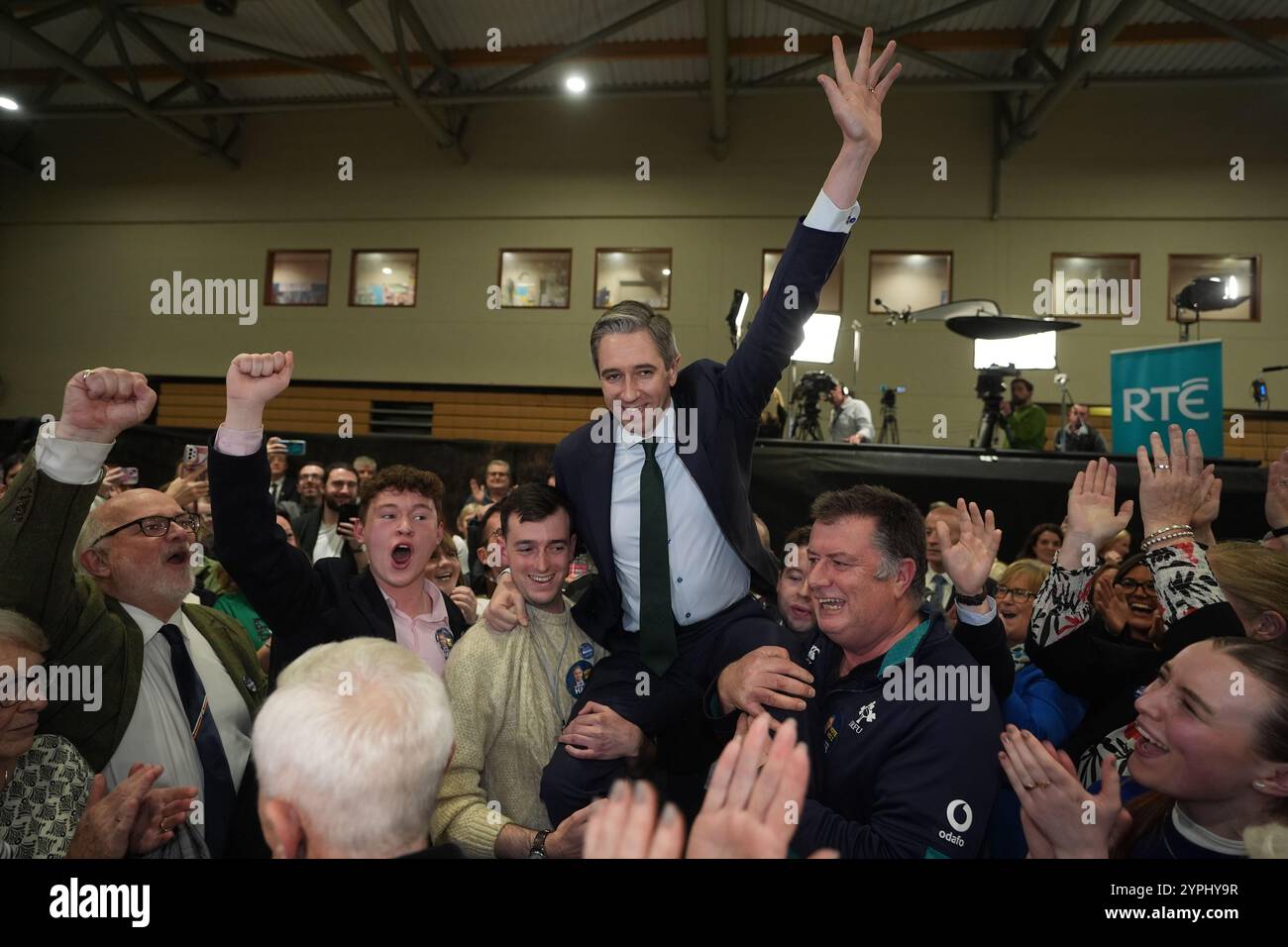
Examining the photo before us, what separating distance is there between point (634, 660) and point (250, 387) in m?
1.22

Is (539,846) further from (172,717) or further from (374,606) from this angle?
(172,717)

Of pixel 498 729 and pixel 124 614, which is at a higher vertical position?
pixel 124 614

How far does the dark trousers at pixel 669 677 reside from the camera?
2.04 meters

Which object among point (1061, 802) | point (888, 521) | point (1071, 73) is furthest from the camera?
point (1071, 73)

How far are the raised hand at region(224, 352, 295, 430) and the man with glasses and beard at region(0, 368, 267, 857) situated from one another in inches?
8.0

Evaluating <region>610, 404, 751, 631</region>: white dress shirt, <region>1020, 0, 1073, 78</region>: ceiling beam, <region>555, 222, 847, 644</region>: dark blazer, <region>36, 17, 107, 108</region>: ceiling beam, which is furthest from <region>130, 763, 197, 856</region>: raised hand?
<region>36, 17, 107, 108</region>: ceiling beam

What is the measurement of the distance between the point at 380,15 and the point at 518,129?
104 inches

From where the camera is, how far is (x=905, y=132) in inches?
454

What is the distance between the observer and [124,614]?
214cm

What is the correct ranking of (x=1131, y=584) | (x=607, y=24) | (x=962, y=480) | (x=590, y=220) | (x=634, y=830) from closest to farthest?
(x=634, y=830) → (x=1131, y=584) → (x=962, y=480) → (x=607, y=24) → (x=590, y=220)

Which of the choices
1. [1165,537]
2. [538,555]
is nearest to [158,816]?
[538,555]

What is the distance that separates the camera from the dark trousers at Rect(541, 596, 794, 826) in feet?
6.68

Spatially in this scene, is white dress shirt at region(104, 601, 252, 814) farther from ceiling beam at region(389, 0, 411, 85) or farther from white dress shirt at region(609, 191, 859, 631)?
ceiling beam at region(389, 0, 411, 85)

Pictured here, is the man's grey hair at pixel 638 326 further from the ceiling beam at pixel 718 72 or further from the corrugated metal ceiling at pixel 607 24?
the corrugated metal ceiling at pixel 607 24
